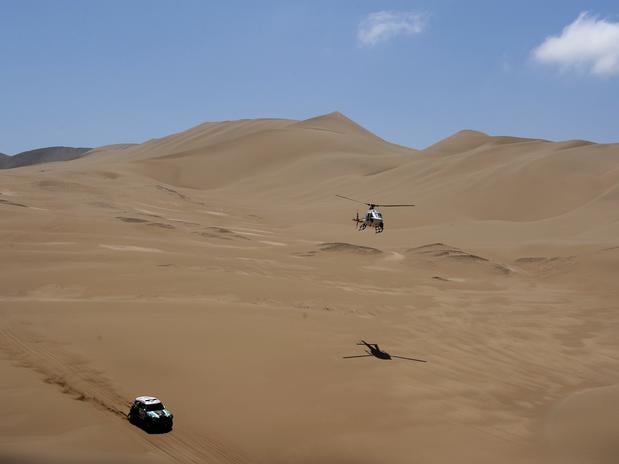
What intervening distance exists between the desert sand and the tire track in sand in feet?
0.16

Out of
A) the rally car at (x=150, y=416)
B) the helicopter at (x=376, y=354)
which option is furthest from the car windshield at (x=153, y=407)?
the helicopter at (x=376, y=354)

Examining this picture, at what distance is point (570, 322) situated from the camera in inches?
757

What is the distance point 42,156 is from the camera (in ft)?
463

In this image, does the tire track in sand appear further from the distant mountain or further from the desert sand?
the distant mountain

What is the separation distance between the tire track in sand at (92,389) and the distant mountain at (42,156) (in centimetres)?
12861

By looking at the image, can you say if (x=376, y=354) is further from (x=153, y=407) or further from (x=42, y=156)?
(x=42, y=156)

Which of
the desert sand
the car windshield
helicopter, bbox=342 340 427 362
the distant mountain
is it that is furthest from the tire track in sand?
the distant mountain

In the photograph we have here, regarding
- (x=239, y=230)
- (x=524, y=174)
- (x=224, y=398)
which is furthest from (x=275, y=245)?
(x=524, y=174)

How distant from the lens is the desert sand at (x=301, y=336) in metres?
10.4

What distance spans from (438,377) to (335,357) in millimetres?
2106

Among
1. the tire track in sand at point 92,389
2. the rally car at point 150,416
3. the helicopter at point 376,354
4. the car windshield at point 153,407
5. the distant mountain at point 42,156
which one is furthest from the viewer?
the distant mountain at point 42,156

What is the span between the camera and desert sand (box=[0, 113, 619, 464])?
1045 centimetres

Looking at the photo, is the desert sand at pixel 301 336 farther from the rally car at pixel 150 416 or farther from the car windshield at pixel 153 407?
the car windshield at pixel 153 407

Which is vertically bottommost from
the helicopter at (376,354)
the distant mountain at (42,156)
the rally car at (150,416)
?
the rally car at (150,416)
